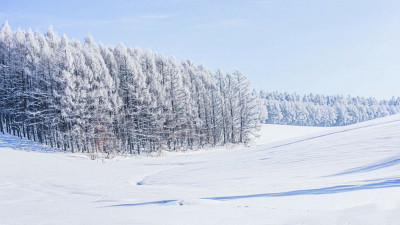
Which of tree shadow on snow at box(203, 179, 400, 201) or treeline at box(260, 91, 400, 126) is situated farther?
treeline at box(260, 91, 400, 126)

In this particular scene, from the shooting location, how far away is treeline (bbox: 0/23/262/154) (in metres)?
27.8

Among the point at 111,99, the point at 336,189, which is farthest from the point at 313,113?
the point at 336,189

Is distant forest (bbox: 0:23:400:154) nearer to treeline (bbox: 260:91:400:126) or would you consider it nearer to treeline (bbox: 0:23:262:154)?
treeline (bbox: 0:23:262:154)

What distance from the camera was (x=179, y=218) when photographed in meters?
3.20

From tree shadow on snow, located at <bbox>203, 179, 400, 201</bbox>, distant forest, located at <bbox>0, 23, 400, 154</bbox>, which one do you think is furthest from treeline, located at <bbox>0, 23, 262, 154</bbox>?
tree shadow on snow, located at <bbox>203, 179, 400, 201</bbox>

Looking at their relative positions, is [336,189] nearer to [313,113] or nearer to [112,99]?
[112,99]

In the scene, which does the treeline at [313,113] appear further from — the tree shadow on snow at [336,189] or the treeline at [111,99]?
the tree shadow on snow at [336,189]

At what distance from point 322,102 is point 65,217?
15504cm

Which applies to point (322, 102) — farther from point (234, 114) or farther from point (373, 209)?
point (373, 209)

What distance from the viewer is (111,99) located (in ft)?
99.0

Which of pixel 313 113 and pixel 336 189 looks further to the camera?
pixel 313 113

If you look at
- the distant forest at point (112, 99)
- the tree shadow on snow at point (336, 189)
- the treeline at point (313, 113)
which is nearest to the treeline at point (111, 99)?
the distant forest at point (112, 99)

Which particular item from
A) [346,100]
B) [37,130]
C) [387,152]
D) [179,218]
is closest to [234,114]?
[37,130]

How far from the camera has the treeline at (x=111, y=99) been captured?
27.8m
